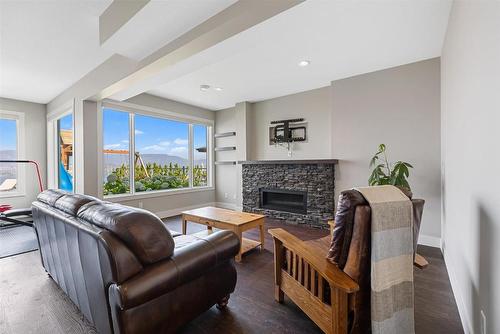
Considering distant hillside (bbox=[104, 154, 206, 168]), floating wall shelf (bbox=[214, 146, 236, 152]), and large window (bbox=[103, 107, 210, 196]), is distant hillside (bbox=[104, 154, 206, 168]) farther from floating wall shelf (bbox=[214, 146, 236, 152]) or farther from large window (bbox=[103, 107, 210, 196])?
floating wall shelf (bbox=[214, 146, 236, 152])

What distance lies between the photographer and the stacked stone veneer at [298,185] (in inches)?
167

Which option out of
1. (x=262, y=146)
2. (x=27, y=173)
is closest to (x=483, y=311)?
(x=262, y=146)

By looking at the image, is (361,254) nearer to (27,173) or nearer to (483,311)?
(483,311)

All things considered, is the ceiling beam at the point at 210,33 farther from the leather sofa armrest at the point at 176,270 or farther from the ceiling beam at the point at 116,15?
the leather sofa armrest at the point at 176,270

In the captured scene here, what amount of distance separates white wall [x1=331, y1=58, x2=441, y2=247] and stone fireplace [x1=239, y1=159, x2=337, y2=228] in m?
0.30

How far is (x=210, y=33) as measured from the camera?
6.88 ft

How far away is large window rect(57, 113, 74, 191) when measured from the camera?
491cm

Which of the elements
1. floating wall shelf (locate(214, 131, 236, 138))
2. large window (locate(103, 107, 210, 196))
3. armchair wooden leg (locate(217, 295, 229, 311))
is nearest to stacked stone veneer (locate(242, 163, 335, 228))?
floating wall shelf (locate(214, 131, 236, 138))

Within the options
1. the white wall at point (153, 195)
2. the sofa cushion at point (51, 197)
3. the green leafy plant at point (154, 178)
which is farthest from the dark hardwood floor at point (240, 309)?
the green leafy plant at point (154, 178)

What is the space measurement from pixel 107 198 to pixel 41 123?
Answer: 8.39 feet

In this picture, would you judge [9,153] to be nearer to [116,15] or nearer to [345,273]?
[116,15]

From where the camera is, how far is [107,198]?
439 cm

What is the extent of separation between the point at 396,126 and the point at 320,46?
1693 millimetres

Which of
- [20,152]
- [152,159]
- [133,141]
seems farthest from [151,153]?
[20,152]
